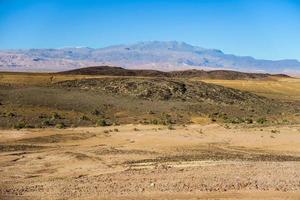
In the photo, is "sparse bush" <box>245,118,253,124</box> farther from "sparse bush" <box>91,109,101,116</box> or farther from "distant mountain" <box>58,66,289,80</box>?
"distant mountain" <box>58,66,289,80</box>

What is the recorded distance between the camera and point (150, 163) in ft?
68.9

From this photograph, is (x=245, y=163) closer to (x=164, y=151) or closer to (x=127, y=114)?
(x=164, y=151)

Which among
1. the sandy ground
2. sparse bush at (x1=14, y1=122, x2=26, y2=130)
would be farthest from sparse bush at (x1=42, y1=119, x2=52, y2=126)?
the sandy ground

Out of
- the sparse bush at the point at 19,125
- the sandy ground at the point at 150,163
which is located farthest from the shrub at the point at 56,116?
the sandy ground at the point at 150,163

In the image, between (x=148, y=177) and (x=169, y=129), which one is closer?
(x=148, y=177)

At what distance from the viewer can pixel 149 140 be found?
2933 cm

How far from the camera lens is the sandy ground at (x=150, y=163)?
15.7 metres

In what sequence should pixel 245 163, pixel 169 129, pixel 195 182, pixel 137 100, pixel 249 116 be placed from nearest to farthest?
pixel 195 182
pixel 245 163
pixel 169 129
pixel 249 116
pixel 137 100

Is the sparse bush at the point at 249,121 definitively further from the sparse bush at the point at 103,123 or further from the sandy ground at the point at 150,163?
the sparse bush at the point at 103,123

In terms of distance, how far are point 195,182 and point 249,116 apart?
29891 mm

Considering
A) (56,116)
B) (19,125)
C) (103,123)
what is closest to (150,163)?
(19,125)

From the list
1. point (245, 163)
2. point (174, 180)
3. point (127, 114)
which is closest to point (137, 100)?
point (127, 114)

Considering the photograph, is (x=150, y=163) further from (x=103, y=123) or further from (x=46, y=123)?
(x=46, y=123)

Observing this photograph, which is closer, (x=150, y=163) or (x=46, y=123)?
(x=150, y=163)
